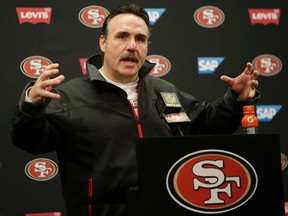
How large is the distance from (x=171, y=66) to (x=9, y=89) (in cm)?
93

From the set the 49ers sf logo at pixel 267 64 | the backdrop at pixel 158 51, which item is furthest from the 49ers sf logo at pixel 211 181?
the 49ers sf logo at pixel 267 64

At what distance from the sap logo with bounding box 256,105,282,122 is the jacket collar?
96 centimetres

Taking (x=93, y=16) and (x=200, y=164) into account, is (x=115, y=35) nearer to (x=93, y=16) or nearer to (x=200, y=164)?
(x=93, y=16)

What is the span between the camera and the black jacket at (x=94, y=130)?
4.73 feet

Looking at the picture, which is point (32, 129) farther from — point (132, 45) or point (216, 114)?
point (216, 114)

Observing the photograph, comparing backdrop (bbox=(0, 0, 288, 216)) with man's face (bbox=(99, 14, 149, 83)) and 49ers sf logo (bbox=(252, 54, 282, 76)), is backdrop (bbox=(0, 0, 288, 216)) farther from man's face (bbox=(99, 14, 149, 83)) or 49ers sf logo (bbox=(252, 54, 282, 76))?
man's face (bbox=(99, 14, 149, 83))

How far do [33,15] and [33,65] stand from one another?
289 mm

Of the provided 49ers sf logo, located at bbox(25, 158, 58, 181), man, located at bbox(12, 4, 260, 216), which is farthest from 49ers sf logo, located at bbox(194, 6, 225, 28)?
49ers sf logo, located at bbox(25, 158, 58, 181)

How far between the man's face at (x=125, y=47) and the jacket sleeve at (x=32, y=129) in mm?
386

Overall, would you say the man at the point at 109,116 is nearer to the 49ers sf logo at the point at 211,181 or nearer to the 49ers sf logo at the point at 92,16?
the 49ers sf logo at the point at 211,181

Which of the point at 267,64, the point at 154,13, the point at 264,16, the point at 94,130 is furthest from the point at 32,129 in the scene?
the point at 264,16

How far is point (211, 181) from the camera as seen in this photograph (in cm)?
105

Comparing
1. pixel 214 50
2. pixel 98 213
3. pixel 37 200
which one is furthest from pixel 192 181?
pixel 214 50

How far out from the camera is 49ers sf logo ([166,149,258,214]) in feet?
3.37
